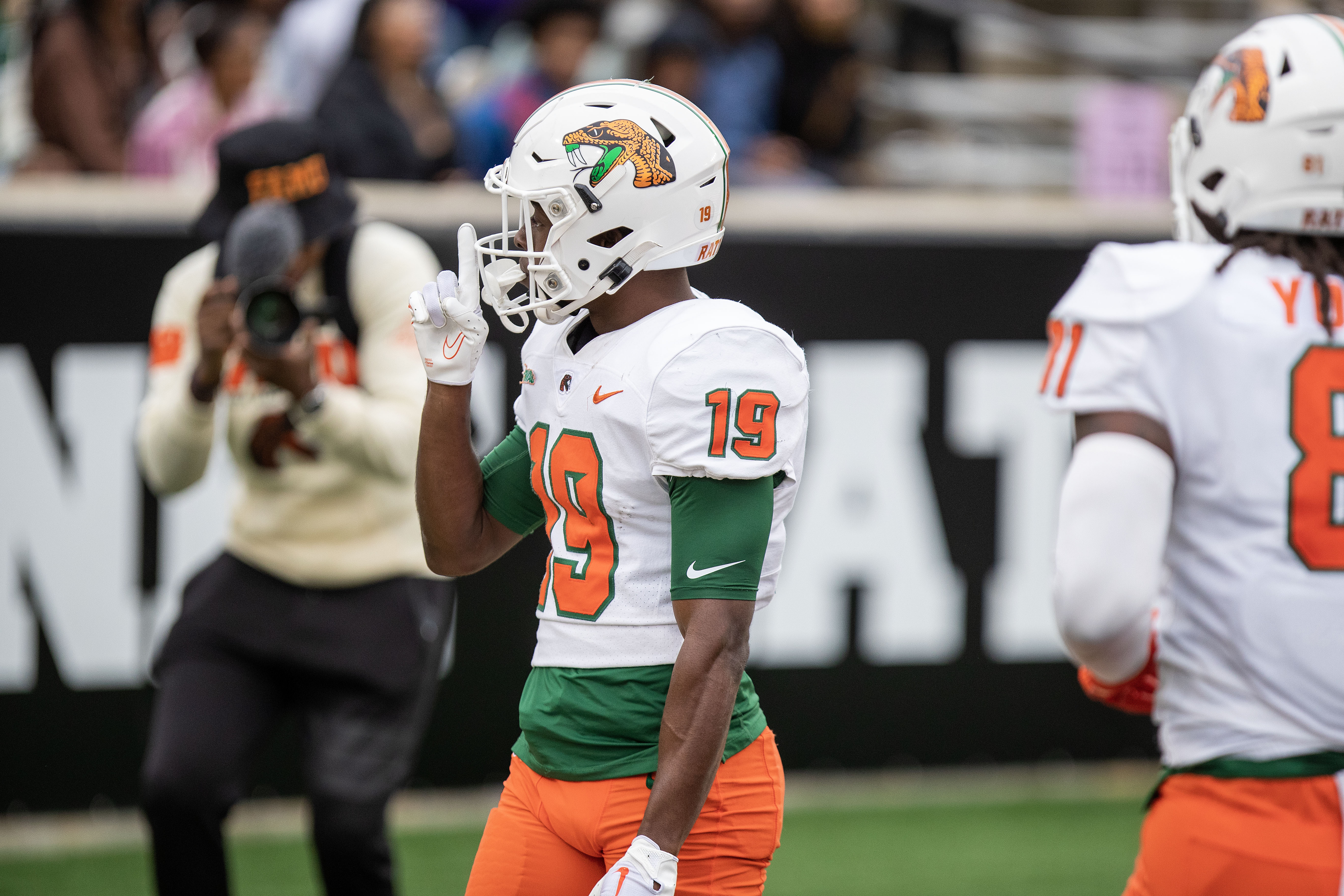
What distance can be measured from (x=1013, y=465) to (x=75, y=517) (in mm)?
3189

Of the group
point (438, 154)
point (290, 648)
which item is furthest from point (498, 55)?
point (290, 648)

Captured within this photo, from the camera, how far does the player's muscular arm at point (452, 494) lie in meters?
2.39

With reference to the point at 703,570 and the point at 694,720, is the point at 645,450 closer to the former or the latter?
the point at 703,570

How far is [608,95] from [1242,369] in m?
0.98

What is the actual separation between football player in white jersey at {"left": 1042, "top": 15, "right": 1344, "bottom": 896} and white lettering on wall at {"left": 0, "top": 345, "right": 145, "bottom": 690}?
3620 millimetres

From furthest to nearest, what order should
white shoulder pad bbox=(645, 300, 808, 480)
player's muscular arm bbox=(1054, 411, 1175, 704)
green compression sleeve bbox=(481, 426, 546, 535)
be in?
green compression sleeve bbox=(481, 426, 546, 535)
white shoulder pad bbox=(645, 300, 808, 480)
player's muscular arm bbox=(1054, 411, 1175, 704)

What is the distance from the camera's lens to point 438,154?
627 centimetres

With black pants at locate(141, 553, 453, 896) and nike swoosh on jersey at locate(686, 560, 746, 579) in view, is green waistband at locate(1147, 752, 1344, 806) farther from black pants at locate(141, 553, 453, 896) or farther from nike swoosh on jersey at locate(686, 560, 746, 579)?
black pants at locate(141, 553, 453, 896)

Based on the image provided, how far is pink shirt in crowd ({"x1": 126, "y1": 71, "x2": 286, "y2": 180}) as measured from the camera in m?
6.05

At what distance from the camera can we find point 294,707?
3484 mm

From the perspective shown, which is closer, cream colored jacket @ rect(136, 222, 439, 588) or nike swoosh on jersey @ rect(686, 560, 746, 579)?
nike swoosh on jersey @ rect(686, 560, 746, 579)

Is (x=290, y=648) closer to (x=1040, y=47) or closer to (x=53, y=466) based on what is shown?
(x=53, y=466)

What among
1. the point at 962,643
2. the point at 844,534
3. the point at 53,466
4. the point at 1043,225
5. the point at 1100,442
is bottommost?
the point at 962,643

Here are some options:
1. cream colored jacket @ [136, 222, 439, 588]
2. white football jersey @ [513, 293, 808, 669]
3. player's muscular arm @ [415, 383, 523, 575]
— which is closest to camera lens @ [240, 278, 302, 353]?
cream colored jacket @ [136, 222, 439, 588]
